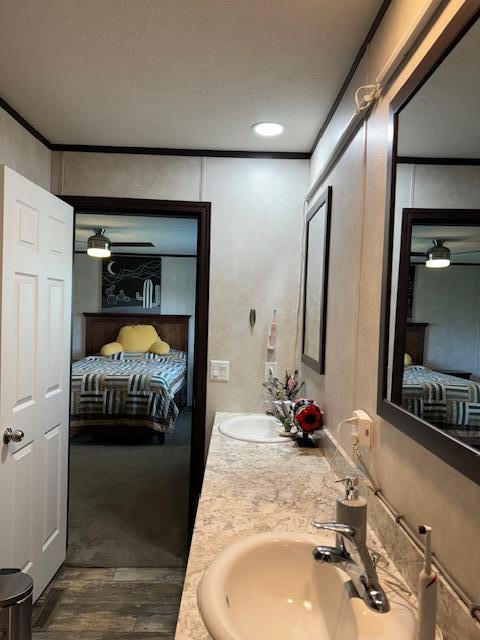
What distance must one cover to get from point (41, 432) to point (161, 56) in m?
1.79

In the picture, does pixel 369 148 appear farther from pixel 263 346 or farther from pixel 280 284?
pixel 263 346

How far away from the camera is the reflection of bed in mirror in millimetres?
802

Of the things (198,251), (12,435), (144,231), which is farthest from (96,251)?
(12,435)

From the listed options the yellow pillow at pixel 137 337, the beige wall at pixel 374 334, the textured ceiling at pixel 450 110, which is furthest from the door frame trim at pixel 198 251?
the yellow pillow at pixel 137 337

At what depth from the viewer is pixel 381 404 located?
4.10 feet

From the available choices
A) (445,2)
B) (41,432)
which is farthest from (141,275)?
(445,2)

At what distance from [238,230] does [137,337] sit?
4.36 metres

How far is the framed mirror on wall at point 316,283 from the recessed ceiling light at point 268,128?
425mm

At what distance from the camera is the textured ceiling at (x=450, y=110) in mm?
825

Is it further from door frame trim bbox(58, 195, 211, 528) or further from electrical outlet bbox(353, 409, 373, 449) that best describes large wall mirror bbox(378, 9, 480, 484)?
door frame trim bbox(58, 195, 211, 528)

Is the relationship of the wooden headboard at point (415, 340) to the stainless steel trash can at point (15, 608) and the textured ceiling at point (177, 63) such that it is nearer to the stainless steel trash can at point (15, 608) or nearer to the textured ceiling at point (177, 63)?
the textured ceiling at point (177, 63)

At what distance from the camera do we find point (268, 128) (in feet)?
7.45

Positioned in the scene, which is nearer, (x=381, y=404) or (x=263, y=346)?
(x=381, y=404)

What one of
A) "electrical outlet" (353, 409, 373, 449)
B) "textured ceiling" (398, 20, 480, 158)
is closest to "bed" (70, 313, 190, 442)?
"electrical outlet" (353, 409, 373, 449)
